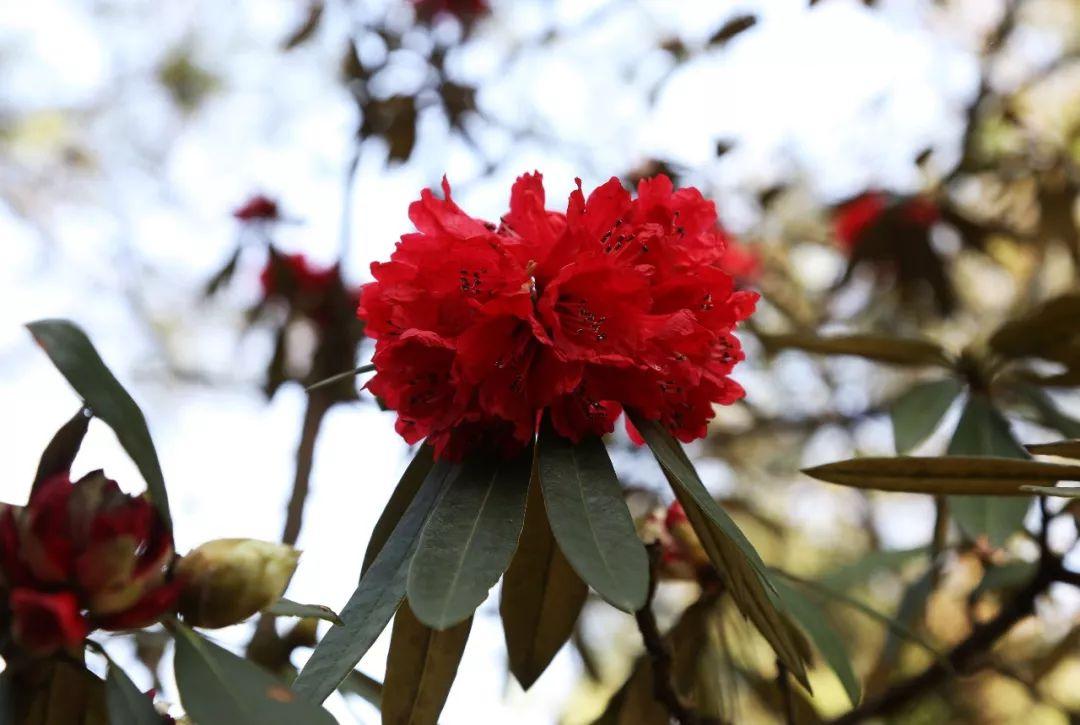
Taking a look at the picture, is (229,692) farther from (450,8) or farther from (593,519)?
(450,8)

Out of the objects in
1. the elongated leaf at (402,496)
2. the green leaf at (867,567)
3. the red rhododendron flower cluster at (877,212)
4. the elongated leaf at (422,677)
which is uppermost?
the red rhododendron flower cluster at (877,212)

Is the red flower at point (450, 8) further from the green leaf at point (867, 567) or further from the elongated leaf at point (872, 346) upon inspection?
the green leaf at point (867, 567)

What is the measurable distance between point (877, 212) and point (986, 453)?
1507 mm

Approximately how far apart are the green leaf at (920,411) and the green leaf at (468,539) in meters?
0.67

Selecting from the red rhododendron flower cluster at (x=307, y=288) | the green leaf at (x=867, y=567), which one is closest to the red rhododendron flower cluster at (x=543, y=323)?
the green leaf at (x=867, y=567)

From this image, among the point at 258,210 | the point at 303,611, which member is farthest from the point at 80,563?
the point at 258,210

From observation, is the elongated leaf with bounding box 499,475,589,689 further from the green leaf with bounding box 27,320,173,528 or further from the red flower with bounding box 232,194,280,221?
the red flower with bounding box 232,194,280,221

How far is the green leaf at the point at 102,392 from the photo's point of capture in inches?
31.1

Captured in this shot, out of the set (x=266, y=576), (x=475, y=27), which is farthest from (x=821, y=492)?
(x=266, y=576)

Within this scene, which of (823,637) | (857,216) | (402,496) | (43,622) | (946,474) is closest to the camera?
(43,622)

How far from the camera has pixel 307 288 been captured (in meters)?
2.56

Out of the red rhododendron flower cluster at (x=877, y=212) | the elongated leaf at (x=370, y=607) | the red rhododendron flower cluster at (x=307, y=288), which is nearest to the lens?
the elongated leaf at (x=370, y=607)

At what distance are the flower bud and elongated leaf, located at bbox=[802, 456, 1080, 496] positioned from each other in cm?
46

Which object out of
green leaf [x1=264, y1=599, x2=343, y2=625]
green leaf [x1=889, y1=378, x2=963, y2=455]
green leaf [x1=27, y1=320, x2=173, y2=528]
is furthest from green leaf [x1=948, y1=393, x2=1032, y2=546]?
green leaf [x1=27, y1=320, x2=173, y2=528]
